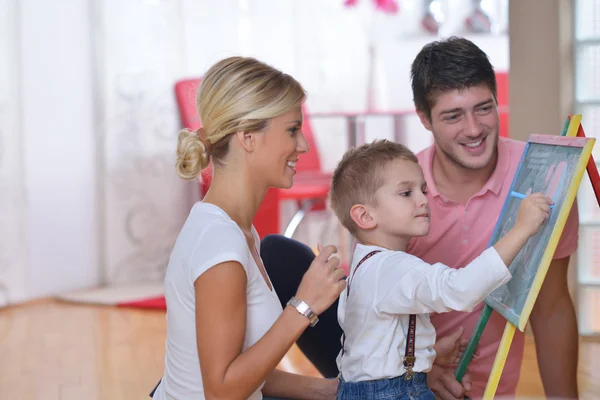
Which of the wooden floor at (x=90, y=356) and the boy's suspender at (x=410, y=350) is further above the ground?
the boy's suspender at (x=410, y=350)

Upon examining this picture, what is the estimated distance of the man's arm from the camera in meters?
2.01

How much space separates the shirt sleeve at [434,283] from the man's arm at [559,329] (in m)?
0.59

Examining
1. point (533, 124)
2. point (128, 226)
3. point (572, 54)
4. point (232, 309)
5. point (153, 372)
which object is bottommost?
point (153, 372)

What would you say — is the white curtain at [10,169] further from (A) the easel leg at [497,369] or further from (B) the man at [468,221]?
(A) the easel leg at [497,369]

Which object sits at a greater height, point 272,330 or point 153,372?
point 272,330

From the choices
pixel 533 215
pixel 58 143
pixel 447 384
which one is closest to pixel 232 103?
pixel 533 215

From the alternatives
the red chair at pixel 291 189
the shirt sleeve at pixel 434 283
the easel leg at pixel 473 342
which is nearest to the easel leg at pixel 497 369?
the shirt sleeve at pixel 434 283

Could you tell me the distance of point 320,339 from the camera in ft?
6.71

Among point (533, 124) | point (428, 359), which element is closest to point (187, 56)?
point (533, 124)

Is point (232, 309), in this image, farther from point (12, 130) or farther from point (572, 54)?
point (12, 130)

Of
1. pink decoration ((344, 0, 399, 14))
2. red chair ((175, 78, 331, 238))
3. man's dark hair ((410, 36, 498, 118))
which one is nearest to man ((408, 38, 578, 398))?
man's dark hair ((410, 36, 498, 118))

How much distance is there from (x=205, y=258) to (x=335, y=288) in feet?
0.72

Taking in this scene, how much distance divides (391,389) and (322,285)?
0.91 feet

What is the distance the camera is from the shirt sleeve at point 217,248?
1387 millimetres
